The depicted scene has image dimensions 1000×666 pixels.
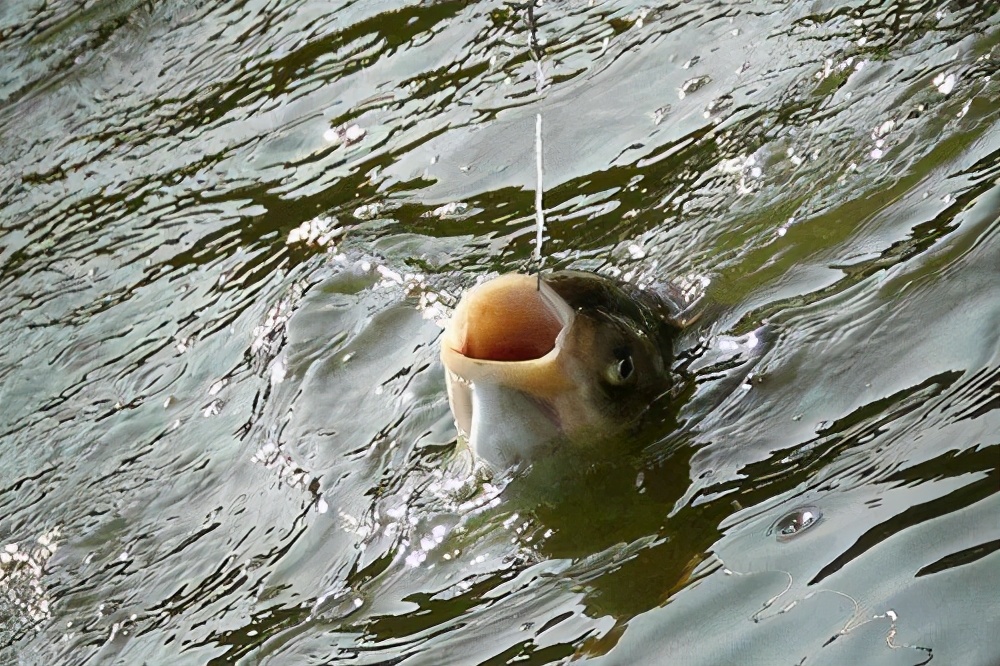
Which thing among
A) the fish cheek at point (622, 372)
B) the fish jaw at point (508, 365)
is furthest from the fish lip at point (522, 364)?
the fish cheek at point (622, 372)

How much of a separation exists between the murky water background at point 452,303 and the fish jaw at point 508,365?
229 millimetres

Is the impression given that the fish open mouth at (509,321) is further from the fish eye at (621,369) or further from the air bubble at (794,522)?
the air bubble at (794,522)

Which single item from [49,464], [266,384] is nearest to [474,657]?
[266,384]

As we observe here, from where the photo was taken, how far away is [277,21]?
8.14 metres

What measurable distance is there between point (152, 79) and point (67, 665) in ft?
16.4

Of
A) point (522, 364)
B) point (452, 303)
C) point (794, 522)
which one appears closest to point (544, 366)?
point (522, 364)

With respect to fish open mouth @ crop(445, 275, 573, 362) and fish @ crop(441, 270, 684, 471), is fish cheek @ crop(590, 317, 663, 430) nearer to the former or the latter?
fish @ crop(441, 270, 684, 471)

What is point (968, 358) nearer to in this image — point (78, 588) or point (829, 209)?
point (829, 209)

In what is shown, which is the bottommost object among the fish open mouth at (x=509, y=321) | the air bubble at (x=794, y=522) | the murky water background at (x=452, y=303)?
the air bubble at (x=794, y=522)

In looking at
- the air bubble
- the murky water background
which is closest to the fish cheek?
the murky water background

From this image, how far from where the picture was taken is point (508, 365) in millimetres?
3602

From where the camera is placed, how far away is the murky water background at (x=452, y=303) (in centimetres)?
336

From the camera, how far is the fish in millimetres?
3695

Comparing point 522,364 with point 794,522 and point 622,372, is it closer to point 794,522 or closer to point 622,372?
point 622,372
